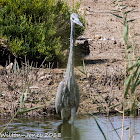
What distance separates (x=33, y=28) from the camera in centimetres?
1155

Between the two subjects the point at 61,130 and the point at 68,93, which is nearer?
the point at 61,130

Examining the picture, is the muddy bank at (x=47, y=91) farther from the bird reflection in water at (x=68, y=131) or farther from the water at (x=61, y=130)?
the bird reflection in water at (x=68, y=131)

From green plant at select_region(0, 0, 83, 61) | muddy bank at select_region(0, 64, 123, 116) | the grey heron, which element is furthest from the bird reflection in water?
green plant at select_region(0, 0, 83, 61)

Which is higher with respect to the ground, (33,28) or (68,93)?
(33,28)

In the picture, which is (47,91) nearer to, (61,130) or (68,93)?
(68,93)

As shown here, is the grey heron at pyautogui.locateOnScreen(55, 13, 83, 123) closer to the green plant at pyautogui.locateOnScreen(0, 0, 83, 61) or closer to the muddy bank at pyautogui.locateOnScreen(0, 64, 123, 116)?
the muddy bank at pyautogui.locateOnScreen(0, 64, 123, 116)

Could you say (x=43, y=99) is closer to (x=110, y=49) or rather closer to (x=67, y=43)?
(x=67, y=43)

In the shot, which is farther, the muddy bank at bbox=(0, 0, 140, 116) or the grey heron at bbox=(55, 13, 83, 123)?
the muddy bank at bbox=(0, 0, 140, 116)

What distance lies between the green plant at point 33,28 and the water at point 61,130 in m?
3.56

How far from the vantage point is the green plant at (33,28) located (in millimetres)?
11398

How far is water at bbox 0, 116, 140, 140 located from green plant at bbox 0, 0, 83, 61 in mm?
3556

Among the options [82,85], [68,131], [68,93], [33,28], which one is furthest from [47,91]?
[33,28]

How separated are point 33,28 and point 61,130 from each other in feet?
15.0

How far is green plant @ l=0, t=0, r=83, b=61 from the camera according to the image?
11.4 metres
